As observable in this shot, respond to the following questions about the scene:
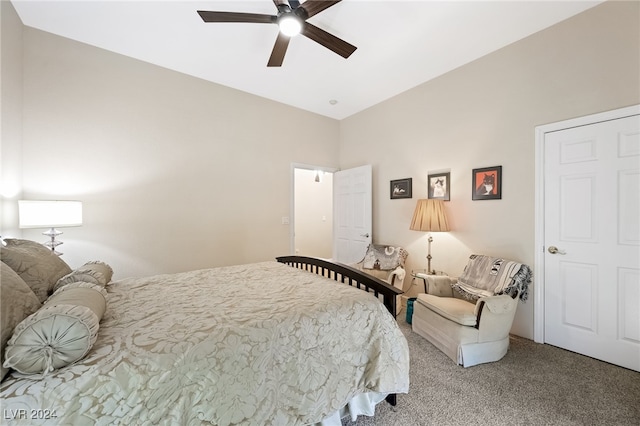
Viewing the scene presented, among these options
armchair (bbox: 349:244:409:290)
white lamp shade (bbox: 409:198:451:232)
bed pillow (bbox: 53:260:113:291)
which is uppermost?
white lamp shade (bbox: 409:198:451:232)

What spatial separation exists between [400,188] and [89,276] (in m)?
3.45

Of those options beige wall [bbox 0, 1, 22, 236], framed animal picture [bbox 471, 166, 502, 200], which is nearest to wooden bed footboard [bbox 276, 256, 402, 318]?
framed animal picture [bbox 471, 166, 502, 200]

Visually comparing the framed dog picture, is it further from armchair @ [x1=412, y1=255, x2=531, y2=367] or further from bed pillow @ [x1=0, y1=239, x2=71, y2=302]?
bed pillow @ [x1=0, y1=239, x2=71, y2=302]

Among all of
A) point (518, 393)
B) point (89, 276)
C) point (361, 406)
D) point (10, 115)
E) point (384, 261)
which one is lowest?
point (518, 393)

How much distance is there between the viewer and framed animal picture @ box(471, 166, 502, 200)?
269cm

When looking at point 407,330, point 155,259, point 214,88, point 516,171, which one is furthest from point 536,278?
point 214,88

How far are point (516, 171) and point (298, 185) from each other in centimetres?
436

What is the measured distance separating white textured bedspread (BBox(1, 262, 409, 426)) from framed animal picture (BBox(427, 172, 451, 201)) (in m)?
2.14

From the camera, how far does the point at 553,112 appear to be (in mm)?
2357

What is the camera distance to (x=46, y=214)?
79.4 inches

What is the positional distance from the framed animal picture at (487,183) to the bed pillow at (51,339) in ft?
10.9

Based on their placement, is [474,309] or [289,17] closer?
[289,17]

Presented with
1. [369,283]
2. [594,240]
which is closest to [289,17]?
[369,283]

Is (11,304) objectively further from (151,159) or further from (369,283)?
(151,159)
